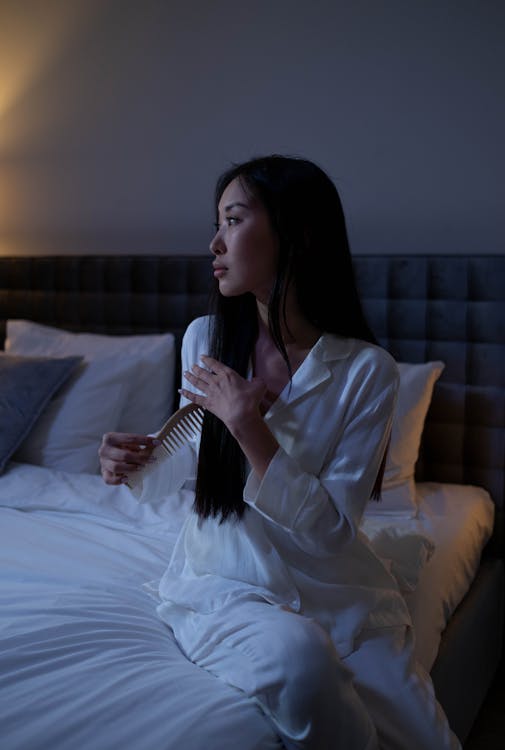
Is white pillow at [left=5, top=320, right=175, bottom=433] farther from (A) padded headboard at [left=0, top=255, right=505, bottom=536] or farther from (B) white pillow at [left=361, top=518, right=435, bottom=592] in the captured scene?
(B) white pillow at [left=361, top=518, right=435, bottom=592]

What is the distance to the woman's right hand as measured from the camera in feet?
4.77

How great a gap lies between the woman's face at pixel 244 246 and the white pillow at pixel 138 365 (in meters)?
1.27

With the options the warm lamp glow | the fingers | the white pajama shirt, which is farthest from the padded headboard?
the warm lamp glow

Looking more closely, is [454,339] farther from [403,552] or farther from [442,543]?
[403,552]

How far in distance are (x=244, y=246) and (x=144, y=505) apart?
913 mm

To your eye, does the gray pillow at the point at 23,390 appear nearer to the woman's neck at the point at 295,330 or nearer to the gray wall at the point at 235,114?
the gray wall at the point at 235,114

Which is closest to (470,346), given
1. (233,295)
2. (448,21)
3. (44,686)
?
(448,21)

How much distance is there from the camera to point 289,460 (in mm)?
1282

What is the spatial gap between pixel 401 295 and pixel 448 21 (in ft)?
2.81

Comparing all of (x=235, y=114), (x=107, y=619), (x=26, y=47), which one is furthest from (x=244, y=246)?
(x=26, y=47)

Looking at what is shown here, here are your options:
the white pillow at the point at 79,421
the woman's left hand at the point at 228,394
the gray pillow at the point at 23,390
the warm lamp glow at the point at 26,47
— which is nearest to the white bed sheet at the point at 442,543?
the woman's left hand at the point at 228,394

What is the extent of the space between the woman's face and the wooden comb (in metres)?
0.23

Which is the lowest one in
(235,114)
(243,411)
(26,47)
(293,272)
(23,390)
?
(23,390)

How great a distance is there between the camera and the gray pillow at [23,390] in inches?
94.6
